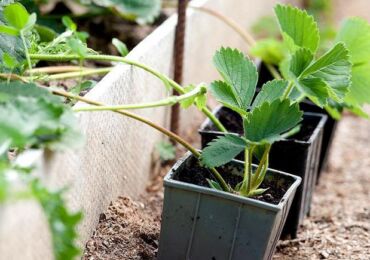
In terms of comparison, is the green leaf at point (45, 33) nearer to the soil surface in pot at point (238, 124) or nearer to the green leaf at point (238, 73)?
the soil surface in pot at point (238, 124)

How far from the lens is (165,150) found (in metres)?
2.18

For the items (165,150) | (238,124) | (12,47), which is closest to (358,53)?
(238,124)

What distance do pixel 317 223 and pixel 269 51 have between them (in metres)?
0.59

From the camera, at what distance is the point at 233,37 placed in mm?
2969

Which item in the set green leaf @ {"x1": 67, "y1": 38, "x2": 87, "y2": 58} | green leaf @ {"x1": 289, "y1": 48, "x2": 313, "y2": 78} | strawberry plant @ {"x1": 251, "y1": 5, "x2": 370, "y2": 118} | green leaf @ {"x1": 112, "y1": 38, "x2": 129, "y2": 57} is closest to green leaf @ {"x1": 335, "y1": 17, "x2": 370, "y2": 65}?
strawberry plant @ {"x1": 251, "y1": 5, "x2": 370, "y2": 118}

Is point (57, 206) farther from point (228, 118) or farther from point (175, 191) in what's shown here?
point (228, 118)

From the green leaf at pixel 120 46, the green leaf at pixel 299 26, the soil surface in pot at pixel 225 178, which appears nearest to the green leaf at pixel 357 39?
the green leaf at pixel 299 26

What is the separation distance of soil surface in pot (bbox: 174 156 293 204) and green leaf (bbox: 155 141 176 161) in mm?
523

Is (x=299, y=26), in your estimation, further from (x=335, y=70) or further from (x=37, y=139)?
(x=37, y=139)

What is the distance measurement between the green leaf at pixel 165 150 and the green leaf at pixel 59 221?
3.40 feet

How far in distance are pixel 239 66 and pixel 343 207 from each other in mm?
908

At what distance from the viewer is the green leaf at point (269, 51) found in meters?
2.37

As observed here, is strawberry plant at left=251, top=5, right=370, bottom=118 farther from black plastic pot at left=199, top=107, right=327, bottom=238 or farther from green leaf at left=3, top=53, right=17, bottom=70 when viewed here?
green leaf at left=3, top=53, right=17, bottom=70

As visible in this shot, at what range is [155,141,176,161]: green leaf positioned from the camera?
7.12 ft
